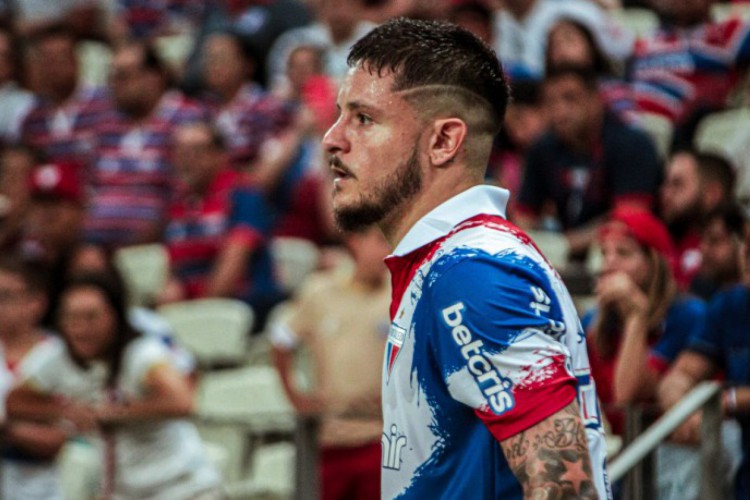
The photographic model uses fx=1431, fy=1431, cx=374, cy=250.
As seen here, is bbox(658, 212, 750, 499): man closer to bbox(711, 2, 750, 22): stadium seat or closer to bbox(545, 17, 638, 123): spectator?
bbox(545, 17, 638, 123): spectator

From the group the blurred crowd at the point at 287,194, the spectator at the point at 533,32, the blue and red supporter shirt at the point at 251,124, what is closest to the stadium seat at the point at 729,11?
the blurred crowd at the point at 287,194

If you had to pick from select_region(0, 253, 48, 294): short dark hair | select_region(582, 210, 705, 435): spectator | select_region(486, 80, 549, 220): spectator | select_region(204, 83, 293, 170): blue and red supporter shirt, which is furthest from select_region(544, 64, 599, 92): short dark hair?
select_region(0, 253, 48, 294): short dark hair

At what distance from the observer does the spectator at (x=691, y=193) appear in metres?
6.96

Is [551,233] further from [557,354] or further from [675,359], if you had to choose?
[557,354]

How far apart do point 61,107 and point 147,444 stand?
215 inches

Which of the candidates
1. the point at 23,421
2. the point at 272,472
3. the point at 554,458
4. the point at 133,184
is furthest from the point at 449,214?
the point at 133,184

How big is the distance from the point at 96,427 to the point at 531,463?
13.5 feet

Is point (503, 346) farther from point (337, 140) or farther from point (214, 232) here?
point (214, 232)

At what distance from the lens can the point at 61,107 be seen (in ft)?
36.1

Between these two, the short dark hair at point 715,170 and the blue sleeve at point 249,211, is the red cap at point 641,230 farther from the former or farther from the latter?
the blue sleeve at point 249,211

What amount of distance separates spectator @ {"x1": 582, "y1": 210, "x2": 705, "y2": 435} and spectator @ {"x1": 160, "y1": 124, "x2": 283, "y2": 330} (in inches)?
135

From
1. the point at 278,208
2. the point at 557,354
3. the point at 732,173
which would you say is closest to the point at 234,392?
the point at 278,208

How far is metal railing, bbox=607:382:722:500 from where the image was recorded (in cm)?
467

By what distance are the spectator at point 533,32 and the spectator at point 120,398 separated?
12.0 feet
